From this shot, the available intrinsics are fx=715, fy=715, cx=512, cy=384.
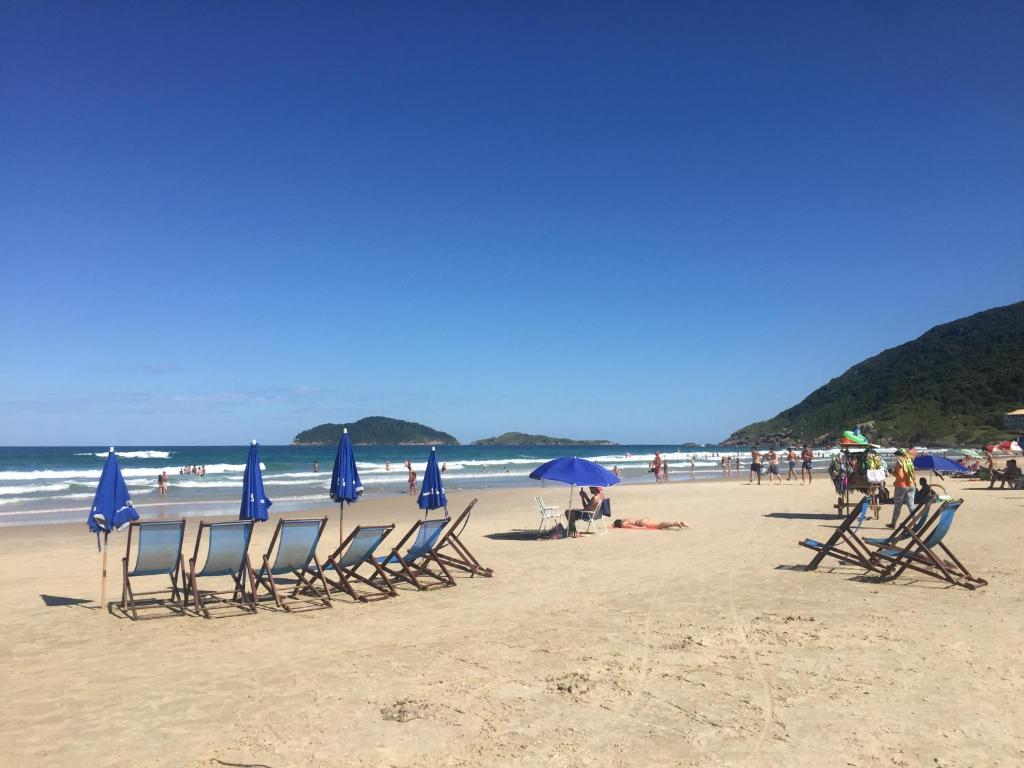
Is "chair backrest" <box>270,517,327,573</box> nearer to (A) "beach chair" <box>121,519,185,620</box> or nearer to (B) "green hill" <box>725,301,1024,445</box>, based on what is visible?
(A) "beach chair" <box>121,519,185,620</box>

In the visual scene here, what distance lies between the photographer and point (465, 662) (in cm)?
559

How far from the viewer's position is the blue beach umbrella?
12.7 meters

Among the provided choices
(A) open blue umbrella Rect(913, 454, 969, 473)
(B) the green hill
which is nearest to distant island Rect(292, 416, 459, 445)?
(B) the green hill

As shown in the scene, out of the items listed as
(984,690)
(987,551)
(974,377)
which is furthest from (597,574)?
(974,377)

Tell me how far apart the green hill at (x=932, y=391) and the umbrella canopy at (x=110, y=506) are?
80360mm

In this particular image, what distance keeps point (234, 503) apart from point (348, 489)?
52.8 feet

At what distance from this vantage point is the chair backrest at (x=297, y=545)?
308 inches

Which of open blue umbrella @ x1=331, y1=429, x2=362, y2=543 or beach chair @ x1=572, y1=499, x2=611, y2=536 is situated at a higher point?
open blue umbrella @ x1=331, y1=429, x2=362, y2=543

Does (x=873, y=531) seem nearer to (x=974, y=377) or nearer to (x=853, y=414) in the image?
(x=974, y=377)

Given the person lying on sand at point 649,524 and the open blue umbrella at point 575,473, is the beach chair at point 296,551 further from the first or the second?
the person lying on sand at point 649,524

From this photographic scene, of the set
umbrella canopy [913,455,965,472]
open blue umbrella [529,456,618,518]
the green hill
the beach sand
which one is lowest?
the beach sand

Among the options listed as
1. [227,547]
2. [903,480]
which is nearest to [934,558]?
[903,480]

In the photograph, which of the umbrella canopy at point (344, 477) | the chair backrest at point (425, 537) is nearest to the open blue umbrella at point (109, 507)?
the umbrella canopy at point (344, 477)

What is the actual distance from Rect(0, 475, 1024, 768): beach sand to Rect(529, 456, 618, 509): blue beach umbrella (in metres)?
3.09
